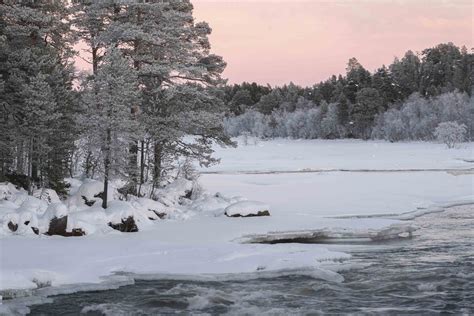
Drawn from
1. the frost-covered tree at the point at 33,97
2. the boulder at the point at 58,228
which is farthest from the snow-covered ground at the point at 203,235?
the frost-covered tree at the point at 33,97

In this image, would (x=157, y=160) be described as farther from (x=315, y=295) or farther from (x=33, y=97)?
(x=315, y=295)

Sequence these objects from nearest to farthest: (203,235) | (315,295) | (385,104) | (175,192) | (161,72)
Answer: (315,295) < (203,235) < (161,72) < (175,192) < (385,104)

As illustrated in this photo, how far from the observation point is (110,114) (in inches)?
843

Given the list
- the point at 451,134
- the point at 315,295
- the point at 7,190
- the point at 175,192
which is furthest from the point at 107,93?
the point at 451,134

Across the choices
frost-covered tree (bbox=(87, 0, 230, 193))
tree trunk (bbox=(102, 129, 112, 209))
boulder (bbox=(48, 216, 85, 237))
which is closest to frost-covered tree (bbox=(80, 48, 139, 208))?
tree trunk (bbox=(102, 129, 112, 209))

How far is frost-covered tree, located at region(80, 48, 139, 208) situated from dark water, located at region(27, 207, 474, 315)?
29.4 ft

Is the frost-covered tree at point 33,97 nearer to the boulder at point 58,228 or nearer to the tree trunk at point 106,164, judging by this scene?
the tree trunk at point 106,164

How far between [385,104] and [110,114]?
112728 mm

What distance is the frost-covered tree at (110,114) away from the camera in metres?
21.2

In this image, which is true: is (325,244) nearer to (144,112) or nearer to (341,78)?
(144,112)

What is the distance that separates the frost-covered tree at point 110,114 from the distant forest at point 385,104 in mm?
87760

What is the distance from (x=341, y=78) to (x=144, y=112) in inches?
5267

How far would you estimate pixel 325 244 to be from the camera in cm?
1825

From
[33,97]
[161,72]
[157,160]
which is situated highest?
[161,72]
